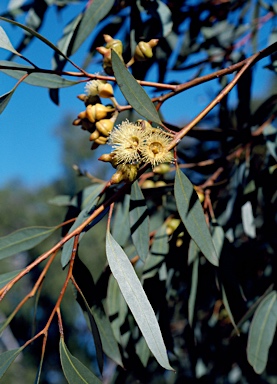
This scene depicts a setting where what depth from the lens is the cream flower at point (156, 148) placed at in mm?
701

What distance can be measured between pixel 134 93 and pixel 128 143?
0.08 metres

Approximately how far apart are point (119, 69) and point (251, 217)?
0.66m

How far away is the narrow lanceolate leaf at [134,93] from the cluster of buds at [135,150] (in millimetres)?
25

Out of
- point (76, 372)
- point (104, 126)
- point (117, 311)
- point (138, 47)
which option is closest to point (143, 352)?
point (117, 311)

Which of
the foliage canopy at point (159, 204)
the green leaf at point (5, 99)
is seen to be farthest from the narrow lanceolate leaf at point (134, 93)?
the green leaf at point (5, 99)

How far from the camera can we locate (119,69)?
694 millimetres

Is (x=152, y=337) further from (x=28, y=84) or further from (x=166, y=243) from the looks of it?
(x=28, y=84)

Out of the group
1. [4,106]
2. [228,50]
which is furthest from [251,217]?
[4,106]

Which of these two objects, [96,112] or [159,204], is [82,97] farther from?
Answer: [159,204]

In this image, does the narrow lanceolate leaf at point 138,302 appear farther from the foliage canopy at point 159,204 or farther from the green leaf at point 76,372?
the green leaf at point 76,372

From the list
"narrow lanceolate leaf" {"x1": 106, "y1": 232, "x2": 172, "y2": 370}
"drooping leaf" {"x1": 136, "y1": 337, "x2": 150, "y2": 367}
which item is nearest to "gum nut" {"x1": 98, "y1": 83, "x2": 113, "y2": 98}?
"narrow lanceolate leaf" {"x1": 106, "y1": 232, "x2": 172, "y2": 370}

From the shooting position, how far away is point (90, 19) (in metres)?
1.04

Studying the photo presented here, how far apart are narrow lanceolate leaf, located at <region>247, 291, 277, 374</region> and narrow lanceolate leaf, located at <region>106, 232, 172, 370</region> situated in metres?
0.41

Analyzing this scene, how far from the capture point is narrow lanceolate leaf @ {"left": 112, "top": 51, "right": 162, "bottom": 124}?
0.70 m
